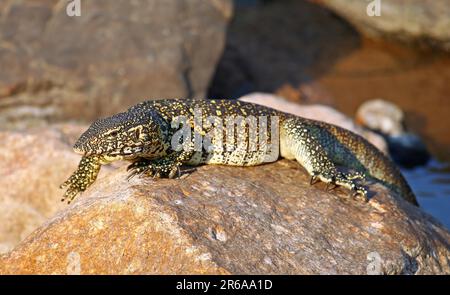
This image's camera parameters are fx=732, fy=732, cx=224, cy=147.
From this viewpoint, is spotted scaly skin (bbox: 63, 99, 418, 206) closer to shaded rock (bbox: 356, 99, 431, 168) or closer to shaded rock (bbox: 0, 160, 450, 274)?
shaded rock (bbox: 0, 160, 450, 274)

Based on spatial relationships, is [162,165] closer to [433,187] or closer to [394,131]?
[433,187]

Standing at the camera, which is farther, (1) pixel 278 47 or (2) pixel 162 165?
(1) pixel 278 47

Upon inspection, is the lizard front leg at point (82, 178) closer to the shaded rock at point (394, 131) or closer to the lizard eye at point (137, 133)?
the lizard eye at point (137, 133)

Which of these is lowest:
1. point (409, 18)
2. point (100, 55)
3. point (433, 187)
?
point (433, 187)

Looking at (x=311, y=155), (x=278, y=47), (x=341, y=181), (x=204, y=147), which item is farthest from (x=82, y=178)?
(x=278, y=47)

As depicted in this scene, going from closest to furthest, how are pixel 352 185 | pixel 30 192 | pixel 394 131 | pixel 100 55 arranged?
pixel 352 185, pixel 30 192, pixel 100 55, pixel 394 131

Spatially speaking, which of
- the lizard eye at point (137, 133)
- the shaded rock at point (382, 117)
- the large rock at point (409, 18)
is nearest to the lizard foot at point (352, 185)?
the lizard eye at point (137, 133)
